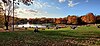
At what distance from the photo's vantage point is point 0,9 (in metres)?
62.3

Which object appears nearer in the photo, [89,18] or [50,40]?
[50,40]

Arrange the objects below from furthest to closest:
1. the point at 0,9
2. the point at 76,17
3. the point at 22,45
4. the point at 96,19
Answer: the point at 76,17, the point at 96,19, the point at 0,9, the point at 22,45

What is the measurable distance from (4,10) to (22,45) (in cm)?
5073

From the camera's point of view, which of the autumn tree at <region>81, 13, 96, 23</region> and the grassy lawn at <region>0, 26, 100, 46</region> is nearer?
the grassy lawn at <region>0, 26, 100, 46</region>

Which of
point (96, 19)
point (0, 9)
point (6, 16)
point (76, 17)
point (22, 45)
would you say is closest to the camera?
point (22, 45)

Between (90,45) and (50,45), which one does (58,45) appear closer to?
(50,45)

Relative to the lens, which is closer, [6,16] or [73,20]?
[6,16]

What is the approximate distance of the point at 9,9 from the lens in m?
63.3

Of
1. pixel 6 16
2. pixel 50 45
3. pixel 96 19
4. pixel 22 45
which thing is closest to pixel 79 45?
pixel 50 45

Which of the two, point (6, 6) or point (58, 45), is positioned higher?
point (6, 6)

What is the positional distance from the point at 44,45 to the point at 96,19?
12534 cm

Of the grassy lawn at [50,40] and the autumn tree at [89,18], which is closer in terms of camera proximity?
the grassy lawn at [50,40]

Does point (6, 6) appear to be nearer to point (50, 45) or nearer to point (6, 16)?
point (6, 16)

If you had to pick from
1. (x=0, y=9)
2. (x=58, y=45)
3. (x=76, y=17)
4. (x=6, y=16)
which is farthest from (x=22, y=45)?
(x=76, y=17)
